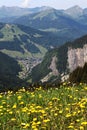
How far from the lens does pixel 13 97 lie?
52.6ft

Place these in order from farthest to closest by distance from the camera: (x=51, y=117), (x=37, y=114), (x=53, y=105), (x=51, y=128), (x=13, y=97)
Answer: (x=13, y=97), (x=53, y=105), (x=37, y=114), (x=51, y=117), (x=51, y=128)

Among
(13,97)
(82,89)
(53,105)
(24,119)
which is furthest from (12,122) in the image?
(82,89)

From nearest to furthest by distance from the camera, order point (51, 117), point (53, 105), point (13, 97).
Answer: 1. point (51, 117)
2. point (53, 105)
3. point (13, 97)

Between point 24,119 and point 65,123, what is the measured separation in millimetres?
1459

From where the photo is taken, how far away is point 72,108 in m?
12.5

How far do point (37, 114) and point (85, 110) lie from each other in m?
1.65

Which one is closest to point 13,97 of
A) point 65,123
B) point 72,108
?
point 72,108

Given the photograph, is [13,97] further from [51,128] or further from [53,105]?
[51,128]

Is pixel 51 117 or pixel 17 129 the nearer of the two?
pixel 17 129

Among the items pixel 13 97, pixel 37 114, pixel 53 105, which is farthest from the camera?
pixel 13 97

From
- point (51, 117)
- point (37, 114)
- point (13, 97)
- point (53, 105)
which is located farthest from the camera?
point (13, 97)

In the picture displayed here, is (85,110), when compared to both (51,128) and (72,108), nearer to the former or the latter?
(72,108)

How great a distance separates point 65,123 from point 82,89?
5.88 metres

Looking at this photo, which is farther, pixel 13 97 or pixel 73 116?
pixel 13 97
